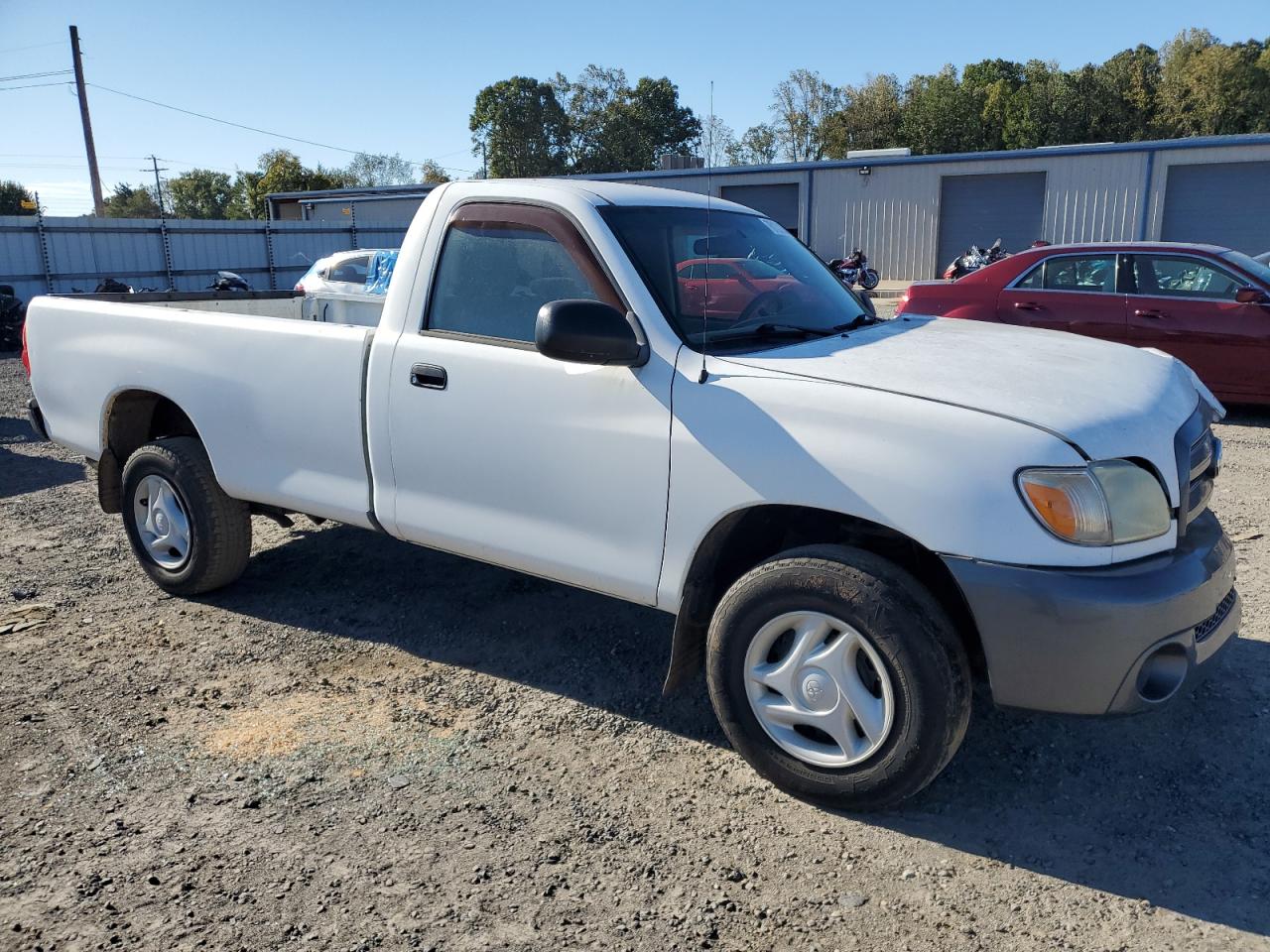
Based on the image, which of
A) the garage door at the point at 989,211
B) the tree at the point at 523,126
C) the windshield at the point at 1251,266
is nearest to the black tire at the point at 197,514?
the windshield at the point at 1251,266

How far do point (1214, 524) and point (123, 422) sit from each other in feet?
16.0

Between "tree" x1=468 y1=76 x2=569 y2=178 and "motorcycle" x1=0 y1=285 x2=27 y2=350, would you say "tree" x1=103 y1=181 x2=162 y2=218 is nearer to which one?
"tree" x1=468 y1=76 x2=569 y2=178

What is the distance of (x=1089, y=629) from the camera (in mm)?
2693

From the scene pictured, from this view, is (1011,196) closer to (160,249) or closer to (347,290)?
(160,249)

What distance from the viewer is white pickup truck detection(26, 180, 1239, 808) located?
278cm

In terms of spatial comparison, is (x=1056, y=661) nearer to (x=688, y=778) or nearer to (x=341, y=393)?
(x=688, y=778)

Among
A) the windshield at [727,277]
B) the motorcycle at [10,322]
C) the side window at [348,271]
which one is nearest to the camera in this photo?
the windshield at [727,277]

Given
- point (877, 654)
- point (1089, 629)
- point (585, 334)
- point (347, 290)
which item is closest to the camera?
point (1089, 629)

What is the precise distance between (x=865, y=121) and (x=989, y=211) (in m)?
34.4

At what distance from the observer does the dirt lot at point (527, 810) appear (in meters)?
2.70

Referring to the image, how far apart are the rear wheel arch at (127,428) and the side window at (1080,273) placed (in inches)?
300

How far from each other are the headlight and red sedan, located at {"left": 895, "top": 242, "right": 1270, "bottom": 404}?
6.63 m

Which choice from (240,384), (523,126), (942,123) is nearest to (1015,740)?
(240,384)

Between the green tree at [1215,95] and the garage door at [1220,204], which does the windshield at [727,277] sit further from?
the green tree at [1215,95]
